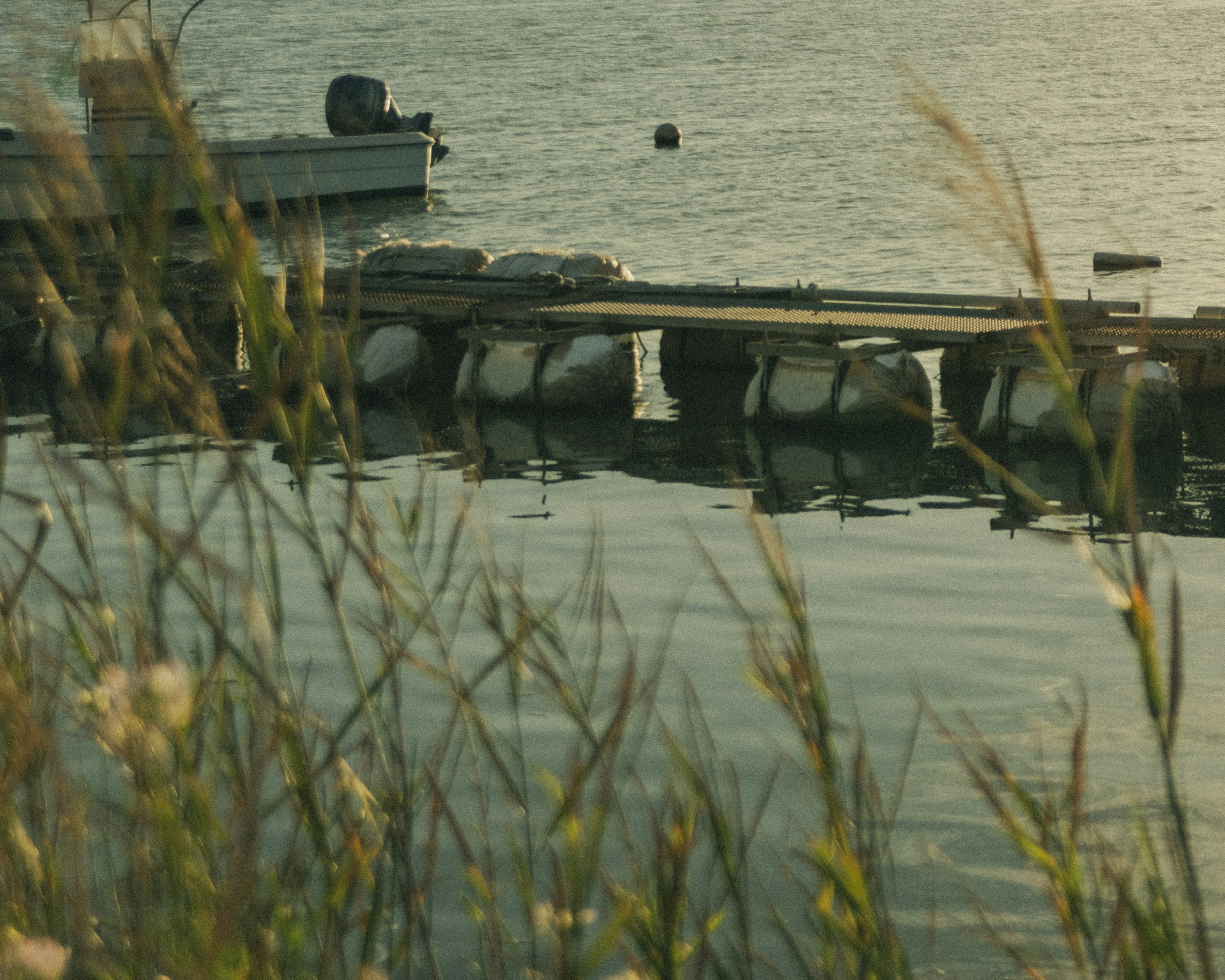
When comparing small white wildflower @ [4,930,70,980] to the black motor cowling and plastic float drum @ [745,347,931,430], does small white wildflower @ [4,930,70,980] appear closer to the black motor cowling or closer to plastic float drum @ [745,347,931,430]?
plastic float drum @ [745,347,931,430]

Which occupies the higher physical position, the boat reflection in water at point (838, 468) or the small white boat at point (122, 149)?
the small white boat at point (122, 149)

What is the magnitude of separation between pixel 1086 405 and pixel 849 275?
15.5m

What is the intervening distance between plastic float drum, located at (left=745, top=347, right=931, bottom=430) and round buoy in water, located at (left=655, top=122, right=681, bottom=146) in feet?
127

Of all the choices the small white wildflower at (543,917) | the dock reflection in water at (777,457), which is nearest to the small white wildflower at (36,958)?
the small white wildflower at (543,917)

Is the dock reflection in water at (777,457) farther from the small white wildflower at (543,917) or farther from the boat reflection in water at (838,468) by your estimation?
the small white wildflower at (543,917)

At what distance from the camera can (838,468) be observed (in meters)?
13.2

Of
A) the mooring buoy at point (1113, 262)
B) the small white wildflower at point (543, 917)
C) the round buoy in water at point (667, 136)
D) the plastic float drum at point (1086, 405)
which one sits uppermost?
the small white wildflower at point (543, 917)

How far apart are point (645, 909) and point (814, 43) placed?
90.7 meters

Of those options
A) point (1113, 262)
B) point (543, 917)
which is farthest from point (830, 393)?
point (1113, 262)

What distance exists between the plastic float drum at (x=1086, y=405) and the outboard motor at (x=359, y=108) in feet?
77.8

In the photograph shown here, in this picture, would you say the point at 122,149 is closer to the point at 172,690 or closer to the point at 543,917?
the point at 172,690

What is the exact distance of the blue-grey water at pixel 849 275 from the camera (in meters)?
7.37

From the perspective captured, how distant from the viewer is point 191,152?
6.36ft

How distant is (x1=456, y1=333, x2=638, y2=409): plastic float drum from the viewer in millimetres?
15594
